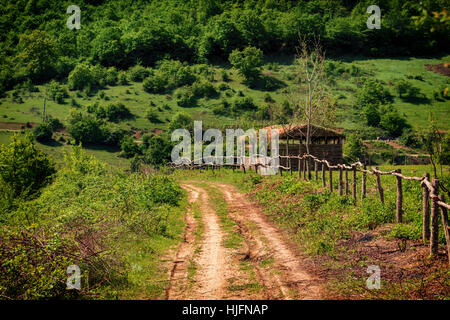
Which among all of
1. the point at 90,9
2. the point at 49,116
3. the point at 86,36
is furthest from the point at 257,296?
the point at 90,9

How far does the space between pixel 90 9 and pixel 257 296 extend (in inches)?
8779

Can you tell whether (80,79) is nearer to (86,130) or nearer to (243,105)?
(86,130)

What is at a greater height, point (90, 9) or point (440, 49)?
point (90, 9)

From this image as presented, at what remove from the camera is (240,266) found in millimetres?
8750

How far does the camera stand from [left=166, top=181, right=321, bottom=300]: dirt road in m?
7.03

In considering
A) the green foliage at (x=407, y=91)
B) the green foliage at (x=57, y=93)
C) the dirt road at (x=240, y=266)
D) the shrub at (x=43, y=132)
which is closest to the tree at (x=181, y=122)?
the shrub at (x=43, y=132)

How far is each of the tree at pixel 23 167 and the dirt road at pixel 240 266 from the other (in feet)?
70.6

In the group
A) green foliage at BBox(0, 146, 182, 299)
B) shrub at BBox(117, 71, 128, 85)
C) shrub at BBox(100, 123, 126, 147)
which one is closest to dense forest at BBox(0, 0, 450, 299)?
green foliage at BBox(0, 146, 182, 299)

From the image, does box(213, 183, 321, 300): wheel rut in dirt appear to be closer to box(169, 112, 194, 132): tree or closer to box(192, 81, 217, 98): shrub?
box(169, 112, 194, 132): tree

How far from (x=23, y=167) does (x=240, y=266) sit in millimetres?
27993

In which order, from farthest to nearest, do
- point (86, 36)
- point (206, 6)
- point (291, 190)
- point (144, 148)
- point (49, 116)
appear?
1. point (206, 6)
2. point (86, 36)
3. point (49, 116)
4. point (144, 148)
5. point (291, 190)

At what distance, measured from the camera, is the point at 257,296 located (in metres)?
6.74

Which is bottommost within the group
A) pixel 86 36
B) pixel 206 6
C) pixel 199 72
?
pixel 199 72
